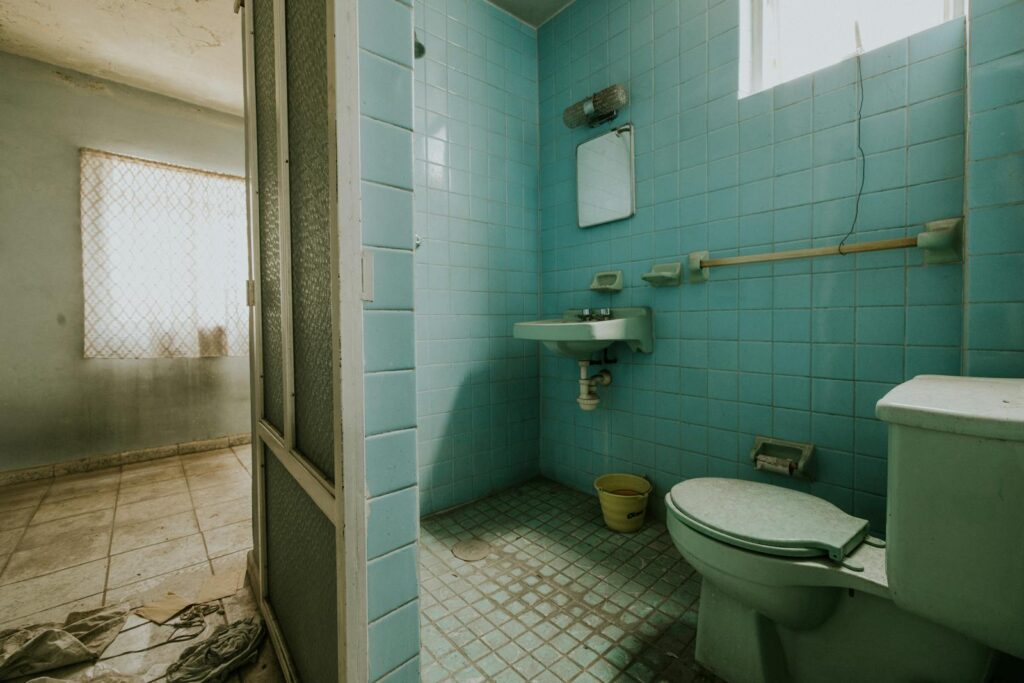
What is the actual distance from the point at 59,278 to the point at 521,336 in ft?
10.0

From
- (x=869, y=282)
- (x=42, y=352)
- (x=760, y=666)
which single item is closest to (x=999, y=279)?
(x=869, y=282)

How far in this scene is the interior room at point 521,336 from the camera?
75cm

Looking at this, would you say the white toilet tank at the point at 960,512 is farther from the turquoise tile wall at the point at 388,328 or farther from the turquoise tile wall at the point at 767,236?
the turquoise tile wall at the point at 388,328

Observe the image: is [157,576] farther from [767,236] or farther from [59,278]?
[767,236]

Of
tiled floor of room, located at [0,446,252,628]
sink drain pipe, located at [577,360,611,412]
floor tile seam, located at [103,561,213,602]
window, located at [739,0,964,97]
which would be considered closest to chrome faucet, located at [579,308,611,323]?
sink drain pipe, located at [577,360,611,412]

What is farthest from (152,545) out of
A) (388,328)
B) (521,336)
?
(388,328)

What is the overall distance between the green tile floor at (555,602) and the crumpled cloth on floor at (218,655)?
52cm

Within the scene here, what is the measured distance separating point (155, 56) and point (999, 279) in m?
4.17

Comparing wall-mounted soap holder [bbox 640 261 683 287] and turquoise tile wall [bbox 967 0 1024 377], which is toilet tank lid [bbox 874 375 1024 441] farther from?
wall-mounted soap holder [bbox 640 261 683 287]

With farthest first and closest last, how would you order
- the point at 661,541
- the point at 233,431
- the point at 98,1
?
the point at 233,431, the point at 98,1, the point at 661,541

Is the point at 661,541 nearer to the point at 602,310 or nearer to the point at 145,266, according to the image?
the point at 602,310

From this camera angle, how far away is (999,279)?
1.05 metres

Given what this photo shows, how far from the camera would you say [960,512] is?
0.66 meters

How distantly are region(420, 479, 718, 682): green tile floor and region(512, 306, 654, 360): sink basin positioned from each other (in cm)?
85
